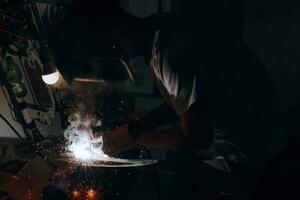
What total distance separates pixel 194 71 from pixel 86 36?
720mm

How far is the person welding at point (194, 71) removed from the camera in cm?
191

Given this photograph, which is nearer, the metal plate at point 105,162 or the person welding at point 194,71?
the person welding at point 194,71

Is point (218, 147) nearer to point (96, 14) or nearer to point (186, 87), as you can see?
point (186, 87)

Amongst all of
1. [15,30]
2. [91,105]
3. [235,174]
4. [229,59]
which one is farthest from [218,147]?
[91,105]

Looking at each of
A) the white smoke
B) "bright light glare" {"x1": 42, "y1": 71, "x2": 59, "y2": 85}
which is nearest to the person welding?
the white smoke

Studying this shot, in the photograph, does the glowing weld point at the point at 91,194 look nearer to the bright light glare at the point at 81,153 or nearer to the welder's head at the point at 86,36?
the bright light glare at the point at 81,153

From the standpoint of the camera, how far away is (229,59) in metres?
2.06

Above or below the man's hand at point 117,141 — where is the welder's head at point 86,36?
above

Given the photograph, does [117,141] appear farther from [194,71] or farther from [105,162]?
[194,71]

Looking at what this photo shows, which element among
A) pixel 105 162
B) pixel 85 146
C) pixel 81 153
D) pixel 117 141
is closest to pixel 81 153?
pixel 81 153

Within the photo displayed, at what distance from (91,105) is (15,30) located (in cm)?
173

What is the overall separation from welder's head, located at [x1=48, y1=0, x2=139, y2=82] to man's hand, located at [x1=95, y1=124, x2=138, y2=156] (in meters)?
0.51

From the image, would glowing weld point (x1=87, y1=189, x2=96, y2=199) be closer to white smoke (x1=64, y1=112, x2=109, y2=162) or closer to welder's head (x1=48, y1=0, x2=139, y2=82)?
white smoke (x1=64, y1=112, x2=109, y2=162)

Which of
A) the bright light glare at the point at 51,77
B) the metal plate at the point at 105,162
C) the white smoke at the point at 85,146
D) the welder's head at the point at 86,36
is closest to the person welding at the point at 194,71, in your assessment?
the welder's head at the point at 86,36
